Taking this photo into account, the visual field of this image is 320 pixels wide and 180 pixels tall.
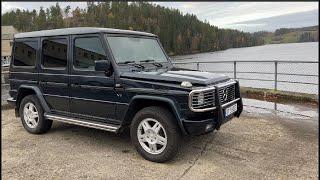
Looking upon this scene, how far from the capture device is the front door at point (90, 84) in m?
5.71

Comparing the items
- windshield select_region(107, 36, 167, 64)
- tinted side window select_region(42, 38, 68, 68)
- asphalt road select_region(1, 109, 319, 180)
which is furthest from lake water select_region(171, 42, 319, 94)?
tinted side window select_region(42, 38, 68, 68)

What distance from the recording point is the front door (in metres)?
5.71

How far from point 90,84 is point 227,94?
2194 mm

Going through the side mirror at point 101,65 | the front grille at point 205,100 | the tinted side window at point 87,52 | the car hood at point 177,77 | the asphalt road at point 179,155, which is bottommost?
the asphalt road at point 179,155

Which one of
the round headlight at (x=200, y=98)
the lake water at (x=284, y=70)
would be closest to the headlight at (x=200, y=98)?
the round headlight at (x=200, y=98)

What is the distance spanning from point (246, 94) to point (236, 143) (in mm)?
6024

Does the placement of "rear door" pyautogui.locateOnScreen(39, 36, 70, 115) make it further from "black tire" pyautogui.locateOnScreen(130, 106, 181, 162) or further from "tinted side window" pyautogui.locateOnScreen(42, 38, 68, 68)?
"black tire" pyautogui.locateOnScreen(130, 106, 181, 162)

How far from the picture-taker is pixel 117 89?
18.2ft

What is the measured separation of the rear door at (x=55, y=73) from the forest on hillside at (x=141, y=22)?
71054 mm

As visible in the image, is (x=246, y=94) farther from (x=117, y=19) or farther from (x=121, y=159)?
(x=117, y=19)

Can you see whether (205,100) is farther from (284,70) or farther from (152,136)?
(284,70)

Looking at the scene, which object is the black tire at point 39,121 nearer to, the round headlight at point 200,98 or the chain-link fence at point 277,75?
the chain-link fence at point 277,75

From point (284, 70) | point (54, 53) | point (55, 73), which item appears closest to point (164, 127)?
point (55, 73)

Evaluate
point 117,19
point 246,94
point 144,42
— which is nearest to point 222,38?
point 117,19
